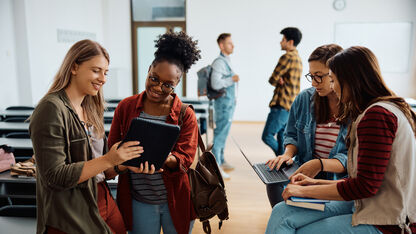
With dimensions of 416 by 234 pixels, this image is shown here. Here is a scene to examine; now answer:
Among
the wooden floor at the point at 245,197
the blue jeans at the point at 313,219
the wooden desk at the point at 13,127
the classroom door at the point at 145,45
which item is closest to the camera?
the blue jeans at the point at 313,219

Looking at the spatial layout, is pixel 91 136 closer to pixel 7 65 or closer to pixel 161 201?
pixel 161 201

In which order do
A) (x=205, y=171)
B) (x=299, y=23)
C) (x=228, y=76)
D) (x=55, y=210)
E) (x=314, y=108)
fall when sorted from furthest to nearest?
(x=299, y=23) → (x=228, y=76) → (x=314, y=108) → (x=205, y=171) → (x=55, y=210)

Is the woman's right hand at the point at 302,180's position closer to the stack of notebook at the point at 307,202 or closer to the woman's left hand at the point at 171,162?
the stack of notebook at the point at 307,202

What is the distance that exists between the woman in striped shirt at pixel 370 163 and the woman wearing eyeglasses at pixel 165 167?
0.42m

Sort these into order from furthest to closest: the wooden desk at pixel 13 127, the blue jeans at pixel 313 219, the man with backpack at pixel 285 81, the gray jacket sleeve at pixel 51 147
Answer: the man with backpack at pixel 285 81
the wooden desk at pixel 13 127
the blue jeans at pixel 313 219
the gray jacket sleeve at pixel 51 147

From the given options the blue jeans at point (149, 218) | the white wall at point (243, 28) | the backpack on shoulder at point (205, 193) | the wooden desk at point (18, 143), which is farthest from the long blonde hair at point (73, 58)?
the white wall at point (243, 28)

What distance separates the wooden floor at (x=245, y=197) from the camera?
8.58ft

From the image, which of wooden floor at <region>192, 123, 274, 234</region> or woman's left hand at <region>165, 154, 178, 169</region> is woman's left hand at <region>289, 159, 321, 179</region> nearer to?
woman's left hand at <region>165, 154, 178, 169</region>

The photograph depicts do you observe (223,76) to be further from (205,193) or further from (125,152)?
(125,152)

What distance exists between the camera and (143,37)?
25.7 ft

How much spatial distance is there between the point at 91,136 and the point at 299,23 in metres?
6.50

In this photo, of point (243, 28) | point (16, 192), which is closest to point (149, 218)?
point (16, 192)

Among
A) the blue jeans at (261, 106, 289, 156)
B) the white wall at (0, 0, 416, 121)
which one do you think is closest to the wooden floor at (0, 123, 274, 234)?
the blue jeans at (261, 106, 289, 156)

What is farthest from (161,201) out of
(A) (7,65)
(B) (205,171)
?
(A) (7,65)
